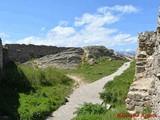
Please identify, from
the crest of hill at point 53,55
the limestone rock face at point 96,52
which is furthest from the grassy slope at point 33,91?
the limestone rock face at point 96,52

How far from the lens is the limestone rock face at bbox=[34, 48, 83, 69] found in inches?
1437

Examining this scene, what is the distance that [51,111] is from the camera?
712 inches

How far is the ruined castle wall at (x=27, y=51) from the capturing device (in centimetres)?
3747

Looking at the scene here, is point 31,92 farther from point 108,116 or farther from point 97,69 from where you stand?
point 97,69

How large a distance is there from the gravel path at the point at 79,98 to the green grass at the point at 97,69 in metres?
1.17

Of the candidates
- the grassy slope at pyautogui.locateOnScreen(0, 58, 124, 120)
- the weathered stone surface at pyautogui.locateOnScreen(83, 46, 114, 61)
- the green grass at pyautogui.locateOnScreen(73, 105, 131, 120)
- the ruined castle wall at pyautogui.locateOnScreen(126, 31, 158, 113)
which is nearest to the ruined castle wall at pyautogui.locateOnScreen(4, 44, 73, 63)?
the weathered stone surface at pyautogui.locateOnScreen(83, 46, 114, 61)

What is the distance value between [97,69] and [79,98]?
41.0 feet

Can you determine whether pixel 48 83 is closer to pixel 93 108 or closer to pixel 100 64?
pixel 93 108

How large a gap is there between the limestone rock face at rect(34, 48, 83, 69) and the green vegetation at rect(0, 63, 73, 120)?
8339 millimetres

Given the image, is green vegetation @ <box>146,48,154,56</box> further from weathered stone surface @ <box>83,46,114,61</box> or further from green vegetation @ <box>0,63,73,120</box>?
weathered stone surface @ <box>83,46,114,61</box>

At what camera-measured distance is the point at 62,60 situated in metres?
37.9

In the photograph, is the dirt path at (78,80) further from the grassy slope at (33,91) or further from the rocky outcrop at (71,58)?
the rocky outcrop at (71,58)

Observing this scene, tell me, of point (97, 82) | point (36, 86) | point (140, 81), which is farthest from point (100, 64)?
point (140, 81)

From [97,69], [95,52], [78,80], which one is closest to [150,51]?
[78,80]
